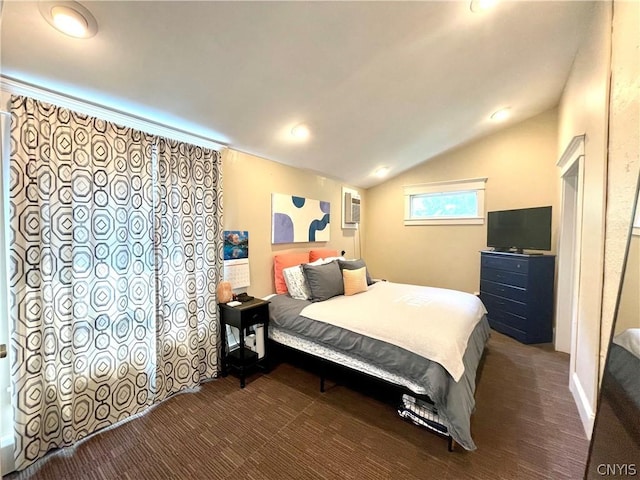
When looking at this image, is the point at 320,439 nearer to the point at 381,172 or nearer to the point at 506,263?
the point at 506,263

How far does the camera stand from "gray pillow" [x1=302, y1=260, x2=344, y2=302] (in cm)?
285

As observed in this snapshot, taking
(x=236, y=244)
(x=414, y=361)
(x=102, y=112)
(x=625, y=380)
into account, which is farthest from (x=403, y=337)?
(x=102, y=112)

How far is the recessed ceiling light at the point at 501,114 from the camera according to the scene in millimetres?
3281

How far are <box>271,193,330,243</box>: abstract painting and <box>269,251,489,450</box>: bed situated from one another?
20.8 inches

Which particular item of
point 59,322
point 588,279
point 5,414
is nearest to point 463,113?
point 588,279

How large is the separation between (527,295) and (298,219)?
2.91m

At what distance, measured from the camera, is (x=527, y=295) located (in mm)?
3223

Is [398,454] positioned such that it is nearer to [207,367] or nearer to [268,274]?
[207,367]

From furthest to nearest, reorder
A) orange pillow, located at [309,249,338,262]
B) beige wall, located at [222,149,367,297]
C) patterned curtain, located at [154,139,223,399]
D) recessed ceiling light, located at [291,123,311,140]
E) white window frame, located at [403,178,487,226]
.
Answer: white window frame, located at [403,178,487,226] → orange pillow, located at [309,249,338,262] → beige wall, located at [222,149,367,297] → recessed ceiling light, located at [291,123,311,140] → patterned curtain, located at [154,139,223,399]

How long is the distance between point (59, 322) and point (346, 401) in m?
2.07

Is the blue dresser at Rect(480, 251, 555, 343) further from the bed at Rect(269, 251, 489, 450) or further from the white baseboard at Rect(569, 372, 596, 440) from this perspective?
the white baseboard at Rect(569, 372, 596, 440)

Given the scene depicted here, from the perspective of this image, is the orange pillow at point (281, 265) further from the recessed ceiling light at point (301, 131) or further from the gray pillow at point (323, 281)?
the recessed ceiling light at point (301, 131)

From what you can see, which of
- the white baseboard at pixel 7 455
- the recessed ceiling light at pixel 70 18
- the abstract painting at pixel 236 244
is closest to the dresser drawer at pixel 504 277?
the abstract painting at pixel 236 244

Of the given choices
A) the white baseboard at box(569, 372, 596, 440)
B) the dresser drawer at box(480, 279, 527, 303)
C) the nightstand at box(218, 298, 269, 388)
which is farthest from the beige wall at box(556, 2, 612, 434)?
the nightstand at box(218, 298, 269, 388)
